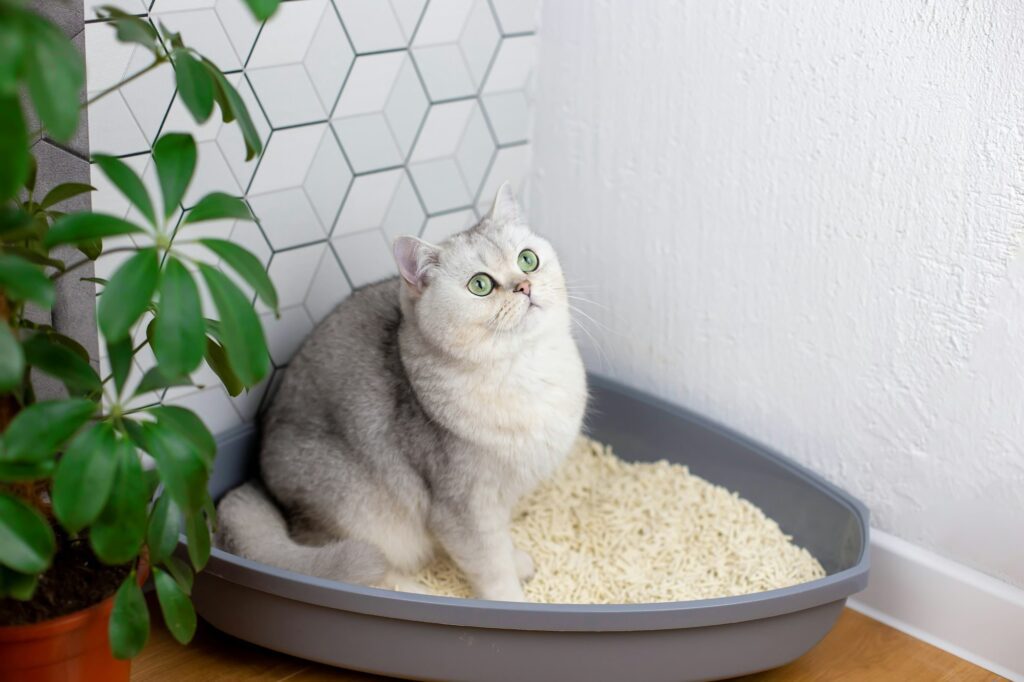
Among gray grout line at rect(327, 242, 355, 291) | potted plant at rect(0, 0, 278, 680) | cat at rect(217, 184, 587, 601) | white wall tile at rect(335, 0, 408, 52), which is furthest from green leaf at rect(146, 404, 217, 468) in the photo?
white wall tile at rect(335, 0, 408, 52)

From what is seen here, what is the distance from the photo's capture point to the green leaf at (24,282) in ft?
2.82


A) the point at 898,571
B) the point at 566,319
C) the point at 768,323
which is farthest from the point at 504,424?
the point at 898,571

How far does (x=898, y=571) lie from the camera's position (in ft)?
5.52

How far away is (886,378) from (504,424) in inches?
25.6

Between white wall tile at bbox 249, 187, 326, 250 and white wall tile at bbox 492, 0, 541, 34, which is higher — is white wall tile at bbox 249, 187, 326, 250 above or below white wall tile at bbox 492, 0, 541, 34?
below

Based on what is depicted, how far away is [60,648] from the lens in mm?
1124

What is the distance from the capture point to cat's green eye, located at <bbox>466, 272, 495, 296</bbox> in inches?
58.0

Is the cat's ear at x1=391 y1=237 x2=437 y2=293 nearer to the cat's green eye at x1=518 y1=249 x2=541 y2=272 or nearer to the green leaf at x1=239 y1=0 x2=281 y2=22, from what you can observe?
the cat's green eye at x1=518 y1=249 x2=541 y2=272

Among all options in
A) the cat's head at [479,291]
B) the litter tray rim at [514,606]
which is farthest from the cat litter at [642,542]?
the cat's head at [479,291]

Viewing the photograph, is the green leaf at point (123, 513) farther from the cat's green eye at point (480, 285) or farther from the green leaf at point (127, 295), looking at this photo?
the cat's green eye at point (480, 285)

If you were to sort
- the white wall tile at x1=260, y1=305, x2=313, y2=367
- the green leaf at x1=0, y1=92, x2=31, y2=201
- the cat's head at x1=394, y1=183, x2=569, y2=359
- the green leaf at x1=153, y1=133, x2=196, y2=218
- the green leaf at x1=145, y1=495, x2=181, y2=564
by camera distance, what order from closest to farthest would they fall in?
the green leaf at x1=0, y1=92, x2=31, y2=201 → the green leaf at x1=153, y1=133, x2=196, y2=218 → the green leaf at x1=145, y1=495, x2=181, y2=564 → the cat's head at x1=394, y1=183, x2=569, y2=359 → the white wall tile at x1=260, y1=305, x2=313, y2=367

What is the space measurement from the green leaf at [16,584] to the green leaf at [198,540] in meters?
0.19

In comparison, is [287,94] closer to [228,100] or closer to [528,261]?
[528,261]

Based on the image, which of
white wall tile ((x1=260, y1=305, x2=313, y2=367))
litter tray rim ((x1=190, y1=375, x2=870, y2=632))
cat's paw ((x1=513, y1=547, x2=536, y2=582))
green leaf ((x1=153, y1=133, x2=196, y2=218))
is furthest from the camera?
white wall tile ((x1=260, y1=305, x2=313, y2=367))
